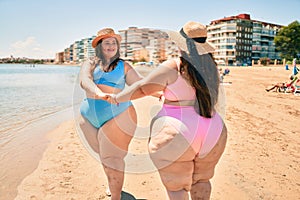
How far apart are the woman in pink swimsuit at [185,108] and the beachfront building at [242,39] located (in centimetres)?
7366

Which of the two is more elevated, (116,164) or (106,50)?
(106,50)

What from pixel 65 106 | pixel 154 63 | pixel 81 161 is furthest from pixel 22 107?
pixel 154 63

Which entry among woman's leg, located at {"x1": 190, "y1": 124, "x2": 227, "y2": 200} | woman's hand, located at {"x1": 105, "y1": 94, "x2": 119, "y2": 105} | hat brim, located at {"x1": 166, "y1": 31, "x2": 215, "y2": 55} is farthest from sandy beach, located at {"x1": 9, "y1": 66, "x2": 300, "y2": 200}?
hat brim, located at {"x1": 166, "y1": 31, "x2": 215, "y2": 55}

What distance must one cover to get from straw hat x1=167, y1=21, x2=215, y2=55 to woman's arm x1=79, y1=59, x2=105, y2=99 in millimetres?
825

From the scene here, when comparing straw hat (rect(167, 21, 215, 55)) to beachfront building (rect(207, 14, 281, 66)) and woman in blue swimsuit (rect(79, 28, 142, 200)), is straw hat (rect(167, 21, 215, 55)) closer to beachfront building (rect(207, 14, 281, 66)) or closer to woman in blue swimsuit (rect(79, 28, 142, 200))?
woman in blue swimsuit (rect(79, 28, 142, 200))

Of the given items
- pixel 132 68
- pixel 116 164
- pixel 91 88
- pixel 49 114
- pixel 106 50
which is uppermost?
pixel 106 50

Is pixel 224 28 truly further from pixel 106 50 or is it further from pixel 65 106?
pixel 106 50

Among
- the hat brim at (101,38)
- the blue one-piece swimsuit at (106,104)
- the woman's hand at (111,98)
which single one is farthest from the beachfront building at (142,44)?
the woman's hand at (111,98)

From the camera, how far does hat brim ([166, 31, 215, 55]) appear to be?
192cm

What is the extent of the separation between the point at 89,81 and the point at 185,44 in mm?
974

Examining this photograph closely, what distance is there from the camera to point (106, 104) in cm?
251

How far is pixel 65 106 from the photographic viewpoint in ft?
39.3

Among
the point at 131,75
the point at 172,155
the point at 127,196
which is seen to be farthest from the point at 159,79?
the point at 127,196

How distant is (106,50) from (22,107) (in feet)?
33.8
